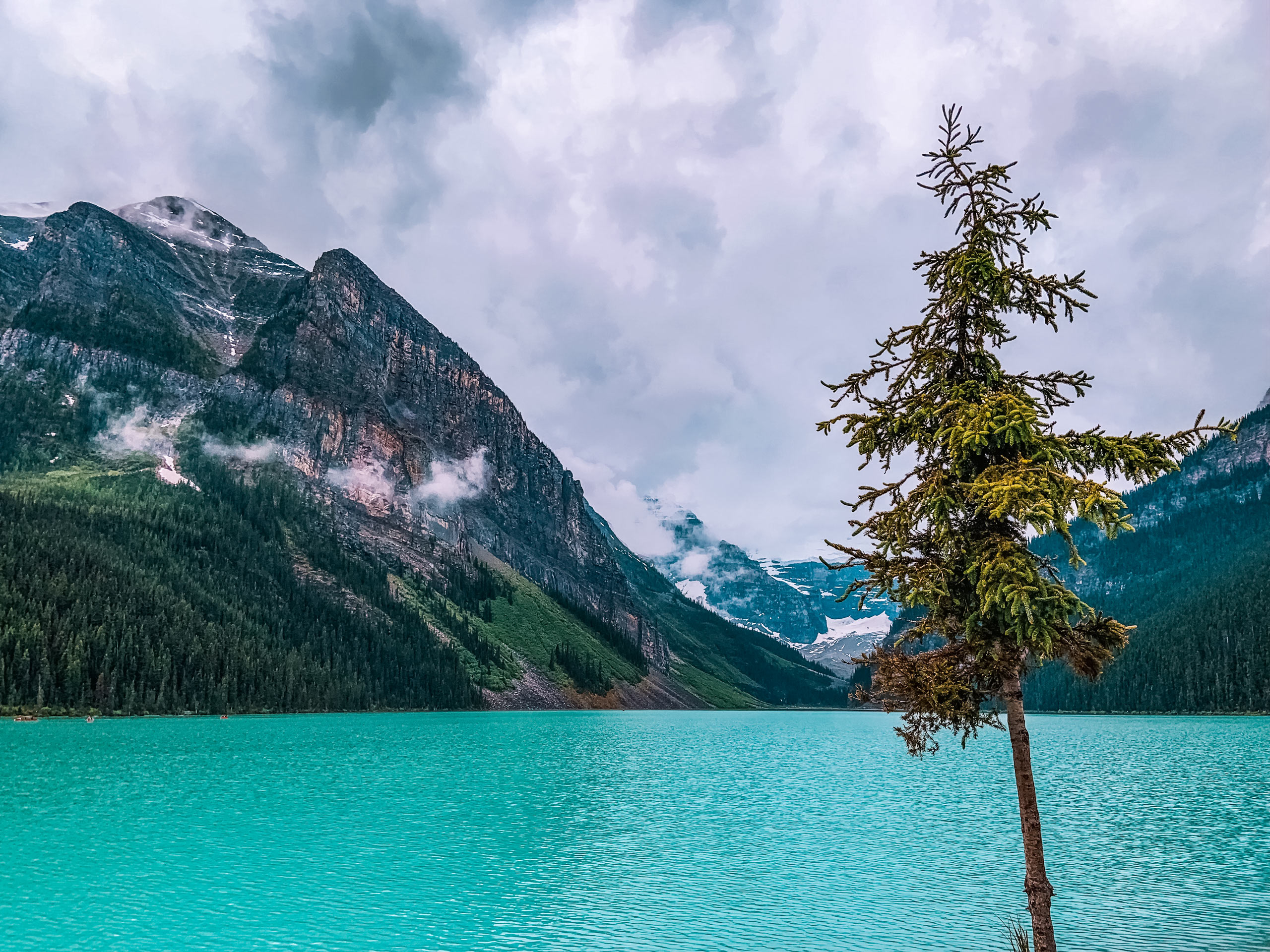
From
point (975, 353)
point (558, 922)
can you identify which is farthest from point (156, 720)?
point (975, 353)

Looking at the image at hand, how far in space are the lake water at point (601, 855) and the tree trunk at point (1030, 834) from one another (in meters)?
13.2

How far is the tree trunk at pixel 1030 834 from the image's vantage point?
1659 cm

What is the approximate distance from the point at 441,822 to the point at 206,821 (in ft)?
46.1

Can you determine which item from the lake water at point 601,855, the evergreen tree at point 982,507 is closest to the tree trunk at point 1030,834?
the evergreen tree at point 982,507

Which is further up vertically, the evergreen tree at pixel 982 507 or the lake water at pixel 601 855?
the evergreen tree at pixel 982 507

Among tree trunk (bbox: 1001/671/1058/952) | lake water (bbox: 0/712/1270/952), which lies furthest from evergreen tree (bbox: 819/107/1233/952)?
lake water (bbox: 0/712/1270/952)

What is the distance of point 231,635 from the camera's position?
19638cm

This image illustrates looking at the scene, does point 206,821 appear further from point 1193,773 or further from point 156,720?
point 156,720

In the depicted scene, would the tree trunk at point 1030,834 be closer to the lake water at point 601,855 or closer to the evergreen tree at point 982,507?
the evergreen tree at point 982,507

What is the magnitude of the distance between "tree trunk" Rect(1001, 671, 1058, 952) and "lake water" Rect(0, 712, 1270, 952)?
13.2 m

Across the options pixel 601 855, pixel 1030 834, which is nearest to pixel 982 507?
pixel 1030 834

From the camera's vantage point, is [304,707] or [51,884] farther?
[304,707]

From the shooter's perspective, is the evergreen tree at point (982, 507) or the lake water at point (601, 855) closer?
the evergreen tree at point (982, 507)

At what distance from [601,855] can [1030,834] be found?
30210 mm
